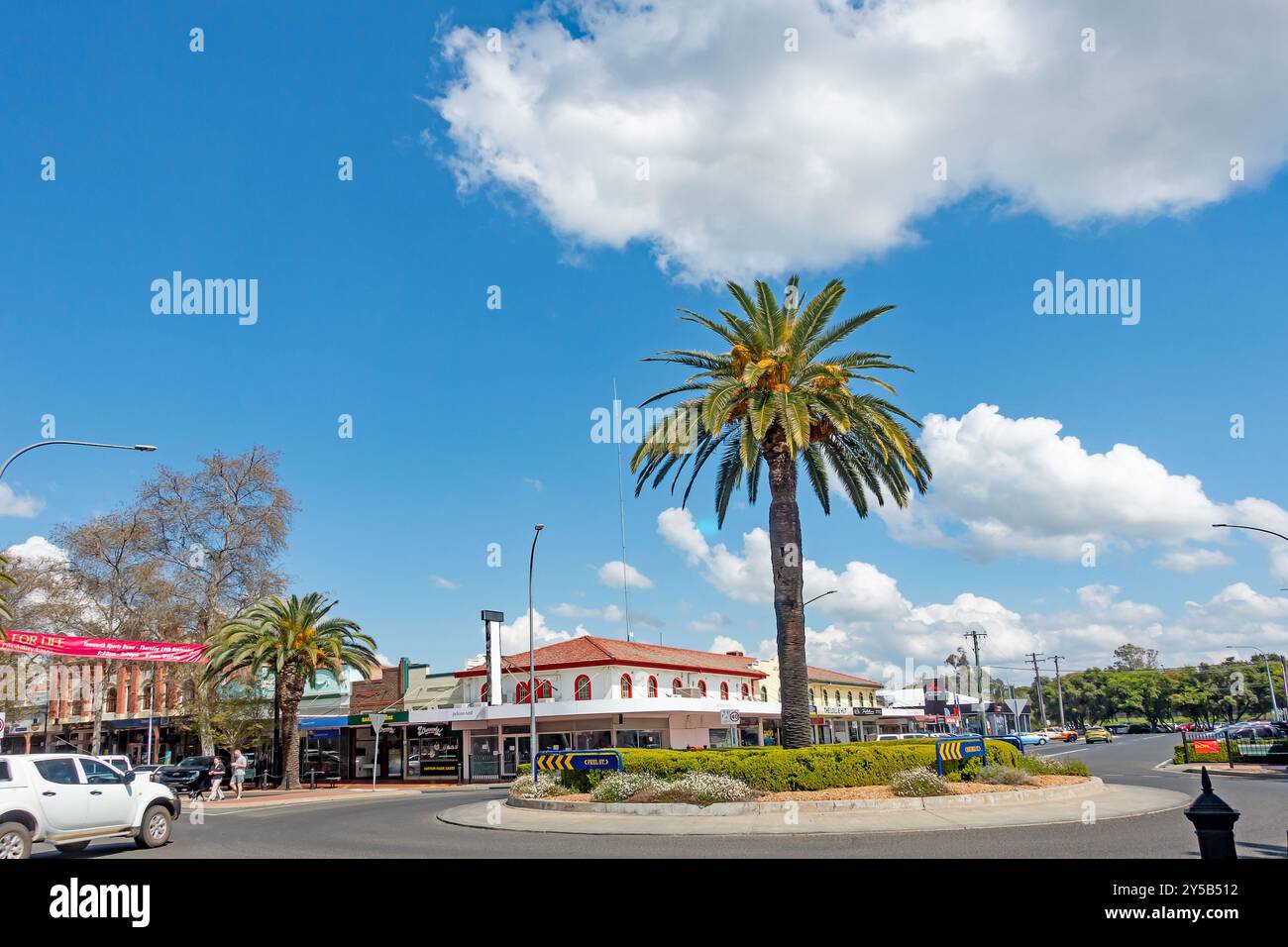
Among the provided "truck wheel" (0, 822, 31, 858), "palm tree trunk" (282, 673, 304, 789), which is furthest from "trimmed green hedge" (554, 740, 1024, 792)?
"palm tree trunk" (282, 673, 304, 789)

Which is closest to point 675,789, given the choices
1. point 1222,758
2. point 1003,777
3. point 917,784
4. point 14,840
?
point 917,784

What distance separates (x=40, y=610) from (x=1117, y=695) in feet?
369

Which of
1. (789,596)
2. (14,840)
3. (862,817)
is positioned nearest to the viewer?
(14,840)

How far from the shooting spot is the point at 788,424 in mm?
23359

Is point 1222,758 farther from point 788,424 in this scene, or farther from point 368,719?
point 368,719

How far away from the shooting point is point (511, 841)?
17.0 m

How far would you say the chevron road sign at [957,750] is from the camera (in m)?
21.6

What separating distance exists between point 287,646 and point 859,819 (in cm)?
2929

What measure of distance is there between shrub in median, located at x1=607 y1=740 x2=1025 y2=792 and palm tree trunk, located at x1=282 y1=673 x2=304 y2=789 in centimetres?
2311

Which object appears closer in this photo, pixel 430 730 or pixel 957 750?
pixel 957 750
